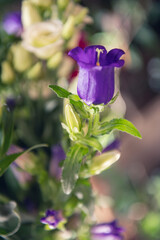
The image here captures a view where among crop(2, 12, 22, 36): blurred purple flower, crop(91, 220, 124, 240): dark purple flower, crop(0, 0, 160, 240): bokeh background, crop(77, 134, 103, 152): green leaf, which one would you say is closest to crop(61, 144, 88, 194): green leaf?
crop(77, 134, 103, 152): green leaf

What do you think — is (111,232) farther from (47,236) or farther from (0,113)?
(0,113)

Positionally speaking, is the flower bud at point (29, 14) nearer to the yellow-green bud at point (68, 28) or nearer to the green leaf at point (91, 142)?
the yellow-green bud at point (68, 28)

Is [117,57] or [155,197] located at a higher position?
[155,197]

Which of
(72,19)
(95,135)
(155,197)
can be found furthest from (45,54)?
(155,197)

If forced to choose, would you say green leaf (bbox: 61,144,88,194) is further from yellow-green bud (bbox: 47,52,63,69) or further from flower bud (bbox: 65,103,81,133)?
yellow-green bud (bbox: 47,52,63,69)

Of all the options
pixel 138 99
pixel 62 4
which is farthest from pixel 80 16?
pixel 138 99

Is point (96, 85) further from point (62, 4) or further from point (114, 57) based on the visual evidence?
point (62, 4)
